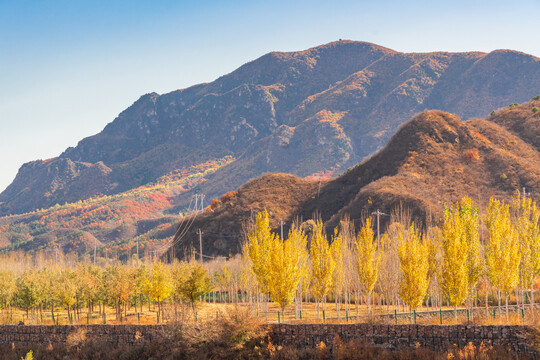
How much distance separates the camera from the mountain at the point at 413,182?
9150 cm

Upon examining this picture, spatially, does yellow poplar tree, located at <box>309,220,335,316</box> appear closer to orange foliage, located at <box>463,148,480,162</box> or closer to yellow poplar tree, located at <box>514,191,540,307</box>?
yellow poplar tree, located at <box>514,191,540,307</box>

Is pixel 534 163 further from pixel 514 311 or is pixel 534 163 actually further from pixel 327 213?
pixel 514 311

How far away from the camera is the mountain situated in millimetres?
91500

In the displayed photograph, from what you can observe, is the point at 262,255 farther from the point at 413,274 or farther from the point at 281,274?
the point at 413,274

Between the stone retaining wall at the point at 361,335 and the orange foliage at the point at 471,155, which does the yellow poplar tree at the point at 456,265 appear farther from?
the orange foliage at the point at 471,155

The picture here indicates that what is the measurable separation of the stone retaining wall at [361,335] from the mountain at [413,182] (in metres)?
51.9

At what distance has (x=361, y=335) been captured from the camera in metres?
31.0

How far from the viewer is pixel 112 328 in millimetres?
39781

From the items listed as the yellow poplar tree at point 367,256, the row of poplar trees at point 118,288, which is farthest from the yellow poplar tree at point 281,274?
the row of poplar trees at point 118,288

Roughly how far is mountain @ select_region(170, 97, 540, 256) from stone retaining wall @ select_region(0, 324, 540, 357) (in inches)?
2042

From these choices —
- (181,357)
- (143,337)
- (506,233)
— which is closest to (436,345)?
(506,233)

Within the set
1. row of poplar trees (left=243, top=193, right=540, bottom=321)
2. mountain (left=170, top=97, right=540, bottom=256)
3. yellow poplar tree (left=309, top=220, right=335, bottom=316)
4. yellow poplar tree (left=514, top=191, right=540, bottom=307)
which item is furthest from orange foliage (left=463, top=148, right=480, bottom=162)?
yellow poplar tree (left=514, top=191, right=540, bottom=307)

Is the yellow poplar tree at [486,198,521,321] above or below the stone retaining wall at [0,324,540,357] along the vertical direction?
above

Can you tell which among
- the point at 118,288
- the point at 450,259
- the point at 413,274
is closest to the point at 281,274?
the point at 413,274
